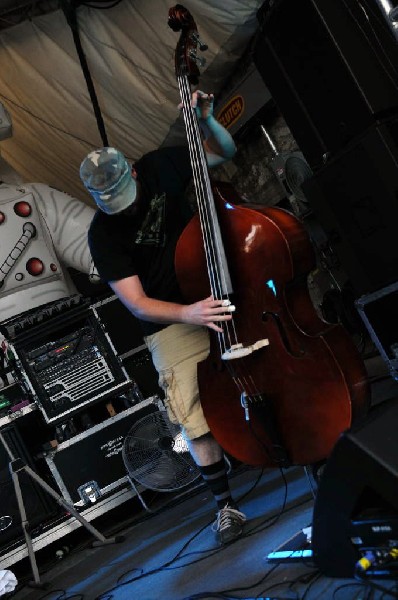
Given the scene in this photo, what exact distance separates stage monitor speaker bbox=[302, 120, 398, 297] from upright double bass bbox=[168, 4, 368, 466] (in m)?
0.56

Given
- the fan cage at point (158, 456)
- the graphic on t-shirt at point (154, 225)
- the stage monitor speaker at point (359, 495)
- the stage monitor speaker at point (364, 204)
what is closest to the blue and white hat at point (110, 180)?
the graphic on t-shirt at point (154, 225)

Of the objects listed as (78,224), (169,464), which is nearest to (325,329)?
(169,464)

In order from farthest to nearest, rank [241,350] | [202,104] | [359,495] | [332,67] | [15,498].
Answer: [15,498] → [332,67] → [202,104] → [241,350] → [359,495]

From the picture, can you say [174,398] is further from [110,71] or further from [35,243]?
[110,71]

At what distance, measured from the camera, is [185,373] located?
2189 millimetres

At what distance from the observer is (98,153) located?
2088mm

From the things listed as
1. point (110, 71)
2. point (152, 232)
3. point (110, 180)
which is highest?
point (110, 71)

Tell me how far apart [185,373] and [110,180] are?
0.74 meters

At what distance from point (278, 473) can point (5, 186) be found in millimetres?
2613

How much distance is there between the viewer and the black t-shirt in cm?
218

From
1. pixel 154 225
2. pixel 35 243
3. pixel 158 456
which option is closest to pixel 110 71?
pixel 35 243

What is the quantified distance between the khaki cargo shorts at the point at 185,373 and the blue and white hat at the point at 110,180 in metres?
0.50

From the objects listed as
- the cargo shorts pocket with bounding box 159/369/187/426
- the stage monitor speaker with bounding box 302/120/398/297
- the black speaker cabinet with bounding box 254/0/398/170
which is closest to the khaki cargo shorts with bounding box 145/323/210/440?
the cargo shorts pocket with bounding box 159/369/187/426

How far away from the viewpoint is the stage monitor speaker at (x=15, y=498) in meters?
3.42
